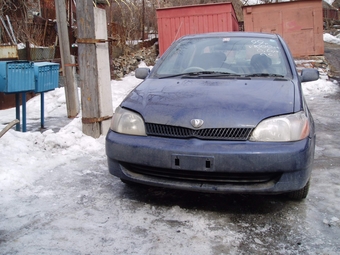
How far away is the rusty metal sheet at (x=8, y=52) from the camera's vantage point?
7699 mm

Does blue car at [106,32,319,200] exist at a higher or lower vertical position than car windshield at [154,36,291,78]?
lower

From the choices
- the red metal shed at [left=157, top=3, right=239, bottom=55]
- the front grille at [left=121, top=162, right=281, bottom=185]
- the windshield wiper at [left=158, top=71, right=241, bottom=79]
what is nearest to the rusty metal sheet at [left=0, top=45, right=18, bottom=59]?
the windshield wiper at [left=158, top=71, right=241, bottom=79]

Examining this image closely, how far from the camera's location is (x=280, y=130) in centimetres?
321

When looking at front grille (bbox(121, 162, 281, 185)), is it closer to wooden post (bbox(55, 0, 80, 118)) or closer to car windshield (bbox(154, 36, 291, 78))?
car windshield (bbox(154, 36, 291, 78))

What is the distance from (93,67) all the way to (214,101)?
260 cm

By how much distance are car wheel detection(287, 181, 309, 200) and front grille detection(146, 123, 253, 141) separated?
2.63ft

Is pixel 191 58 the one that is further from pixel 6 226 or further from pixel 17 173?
pixel 6 226

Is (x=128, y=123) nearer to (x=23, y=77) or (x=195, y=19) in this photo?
(x=23, y=77)

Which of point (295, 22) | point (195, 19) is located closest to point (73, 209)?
point (195, 19)

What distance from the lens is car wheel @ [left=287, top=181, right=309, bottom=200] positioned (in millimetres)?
3537

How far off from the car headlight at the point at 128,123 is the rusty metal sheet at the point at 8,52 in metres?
4.97

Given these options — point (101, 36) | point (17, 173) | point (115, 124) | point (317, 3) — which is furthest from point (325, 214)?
point (317, 3)

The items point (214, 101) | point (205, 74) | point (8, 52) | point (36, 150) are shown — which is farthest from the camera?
point (8, 52)

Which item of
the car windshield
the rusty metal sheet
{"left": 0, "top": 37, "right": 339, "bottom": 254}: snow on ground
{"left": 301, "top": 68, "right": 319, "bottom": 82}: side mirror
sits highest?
the rusty metal sheet
